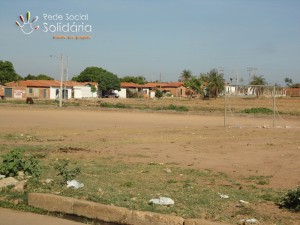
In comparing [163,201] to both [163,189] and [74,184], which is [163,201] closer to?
[163,189]

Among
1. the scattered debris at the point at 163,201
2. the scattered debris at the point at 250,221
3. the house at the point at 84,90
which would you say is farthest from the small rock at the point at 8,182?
the house at the point at 84,90

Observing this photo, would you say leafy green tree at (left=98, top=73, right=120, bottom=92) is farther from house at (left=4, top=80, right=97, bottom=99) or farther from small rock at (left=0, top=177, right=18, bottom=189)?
small rock at (left=0, top=177, right=18, bottom=189)

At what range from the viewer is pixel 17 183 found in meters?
8.16

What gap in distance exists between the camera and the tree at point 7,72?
118500mm

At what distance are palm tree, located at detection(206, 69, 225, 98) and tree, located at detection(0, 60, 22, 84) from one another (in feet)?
175

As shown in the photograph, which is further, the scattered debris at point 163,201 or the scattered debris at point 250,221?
the scattered debris at point 163,201

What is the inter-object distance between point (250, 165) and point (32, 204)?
6.88 meters

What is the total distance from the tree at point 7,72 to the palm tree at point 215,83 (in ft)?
175

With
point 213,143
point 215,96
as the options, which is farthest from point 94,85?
point 213,143

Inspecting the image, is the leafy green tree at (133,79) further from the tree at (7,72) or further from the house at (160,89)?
the tree at (7,72)

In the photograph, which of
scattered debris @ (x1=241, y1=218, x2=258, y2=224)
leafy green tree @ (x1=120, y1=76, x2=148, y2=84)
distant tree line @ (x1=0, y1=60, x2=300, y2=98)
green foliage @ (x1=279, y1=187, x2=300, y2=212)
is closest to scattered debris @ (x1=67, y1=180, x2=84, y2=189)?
scattered debris @ (x1=241, y1=218, x2=258, y2=224)

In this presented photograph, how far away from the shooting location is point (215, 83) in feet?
323

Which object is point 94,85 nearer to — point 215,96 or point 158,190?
point 215,96

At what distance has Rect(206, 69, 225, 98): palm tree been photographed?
97.0m
